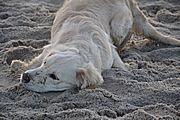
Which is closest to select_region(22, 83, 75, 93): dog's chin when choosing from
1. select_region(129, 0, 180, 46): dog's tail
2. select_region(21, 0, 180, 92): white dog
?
select_region(21, 0, 180, 92): white dog

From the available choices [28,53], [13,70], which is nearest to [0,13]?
[28,53]

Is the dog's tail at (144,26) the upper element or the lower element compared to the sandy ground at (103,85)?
upper

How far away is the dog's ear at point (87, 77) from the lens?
3.95 m

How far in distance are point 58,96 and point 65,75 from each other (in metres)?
0.20

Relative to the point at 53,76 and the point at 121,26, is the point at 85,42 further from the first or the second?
the point at 121,26

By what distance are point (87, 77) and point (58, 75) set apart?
0.26m

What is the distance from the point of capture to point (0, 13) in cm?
643

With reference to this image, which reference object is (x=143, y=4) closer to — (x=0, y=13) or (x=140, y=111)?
(x=0, y=13)

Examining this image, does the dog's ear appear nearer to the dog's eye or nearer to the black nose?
the dog's eye

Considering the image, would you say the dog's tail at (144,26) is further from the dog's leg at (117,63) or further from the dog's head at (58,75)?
the dog's head at (58,75)

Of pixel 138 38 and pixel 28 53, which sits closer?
pixel 28 53

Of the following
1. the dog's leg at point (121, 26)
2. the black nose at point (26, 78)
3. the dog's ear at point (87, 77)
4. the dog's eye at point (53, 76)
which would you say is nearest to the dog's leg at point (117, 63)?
the dog's leg at point (121, 26)

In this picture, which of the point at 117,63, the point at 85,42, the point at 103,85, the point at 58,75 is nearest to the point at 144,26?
the point at 117,63

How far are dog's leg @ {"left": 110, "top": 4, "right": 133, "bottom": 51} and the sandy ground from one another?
14 cm
